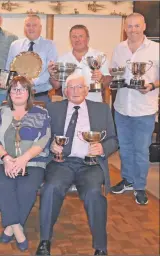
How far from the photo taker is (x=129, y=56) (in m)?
3.27

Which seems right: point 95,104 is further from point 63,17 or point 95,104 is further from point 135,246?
point 63,17

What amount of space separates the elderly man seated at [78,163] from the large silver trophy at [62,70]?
0.29 metres

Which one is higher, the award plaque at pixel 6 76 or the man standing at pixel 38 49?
the man standing at pixel 38 49

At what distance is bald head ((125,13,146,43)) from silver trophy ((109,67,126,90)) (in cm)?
24

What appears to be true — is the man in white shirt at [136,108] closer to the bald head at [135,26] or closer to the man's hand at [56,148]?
the bald head at [135,26]

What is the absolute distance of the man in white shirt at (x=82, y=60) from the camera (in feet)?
10.2

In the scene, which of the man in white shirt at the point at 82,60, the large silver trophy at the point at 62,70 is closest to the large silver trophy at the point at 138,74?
the man in white shirt at the point at 82,60

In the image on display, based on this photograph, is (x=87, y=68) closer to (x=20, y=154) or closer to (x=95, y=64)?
(x=95, y=64)

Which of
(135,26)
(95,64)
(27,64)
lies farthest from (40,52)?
(135,26)

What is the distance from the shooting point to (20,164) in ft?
8.01

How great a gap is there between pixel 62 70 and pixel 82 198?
976mm

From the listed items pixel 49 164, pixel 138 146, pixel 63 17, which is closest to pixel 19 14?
pixel 63 17

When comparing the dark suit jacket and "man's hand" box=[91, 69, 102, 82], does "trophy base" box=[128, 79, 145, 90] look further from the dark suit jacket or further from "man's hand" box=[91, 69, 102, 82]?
the dark suit jacket

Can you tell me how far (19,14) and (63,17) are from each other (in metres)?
0.56
